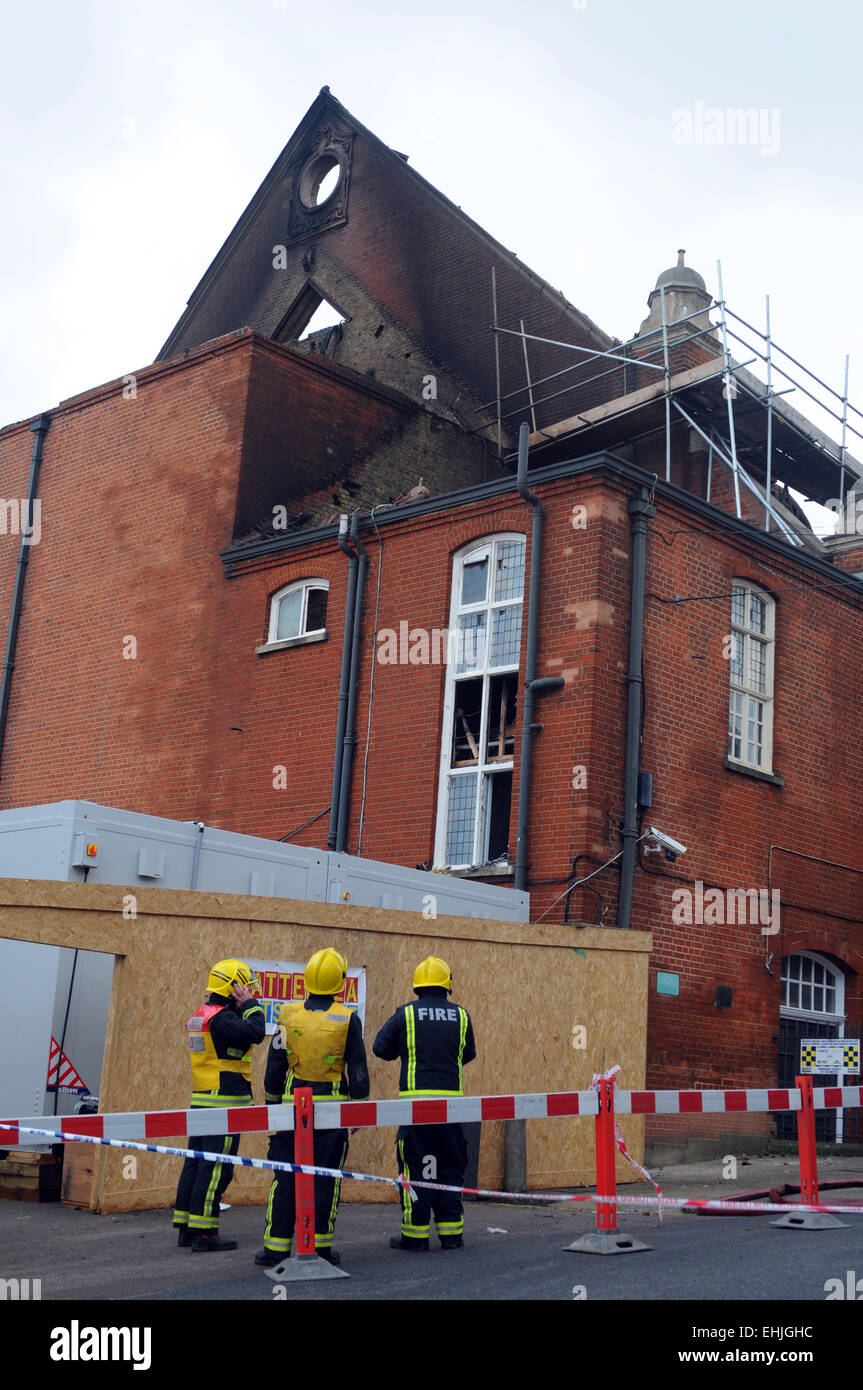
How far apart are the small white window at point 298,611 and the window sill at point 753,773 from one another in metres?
5.17

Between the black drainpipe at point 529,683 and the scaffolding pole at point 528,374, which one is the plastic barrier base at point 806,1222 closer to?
the black drainpipe at point 529,683

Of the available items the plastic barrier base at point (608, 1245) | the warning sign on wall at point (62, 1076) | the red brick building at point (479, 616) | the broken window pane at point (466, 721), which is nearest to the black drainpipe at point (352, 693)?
the red brick building at point (479, 616)

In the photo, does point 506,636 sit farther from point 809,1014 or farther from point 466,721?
point 809,1014

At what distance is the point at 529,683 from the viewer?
15.4 m

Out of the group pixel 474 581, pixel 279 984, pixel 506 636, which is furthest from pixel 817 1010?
pixel 279 984

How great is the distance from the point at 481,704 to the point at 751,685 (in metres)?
3.30

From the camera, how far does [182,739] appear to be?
62.8ft

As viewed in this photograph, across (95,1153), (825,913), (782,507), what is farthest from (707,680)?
(95,1153)

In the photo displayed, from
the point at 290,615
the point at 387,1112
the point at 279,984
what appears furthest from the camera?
the point at 290,615

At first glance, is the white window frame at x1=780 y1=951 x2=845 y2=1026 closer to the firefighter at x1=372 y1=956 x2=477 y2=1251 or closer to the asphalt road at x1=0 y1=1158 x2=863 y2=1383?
the asphalt road at x1=0 y1=1158 x2=863 y2=1383

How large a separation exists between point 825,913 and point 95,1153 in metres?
10.2

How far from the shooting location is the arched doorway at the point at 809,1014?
16828mm

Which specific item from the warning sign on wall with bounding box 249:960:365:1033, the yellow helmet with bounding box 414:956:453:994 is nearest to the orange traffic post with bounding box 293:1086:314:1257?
the yellow helmet with bounding box 414:956:453:994

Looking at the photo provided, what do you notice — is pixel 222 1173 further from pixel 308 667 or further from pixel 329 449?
pixel 329 449
